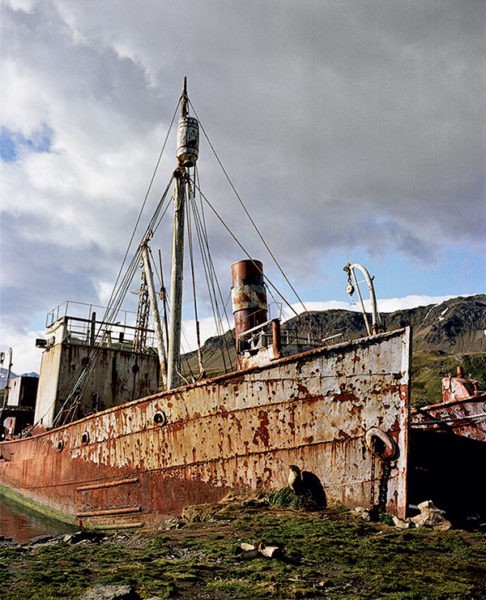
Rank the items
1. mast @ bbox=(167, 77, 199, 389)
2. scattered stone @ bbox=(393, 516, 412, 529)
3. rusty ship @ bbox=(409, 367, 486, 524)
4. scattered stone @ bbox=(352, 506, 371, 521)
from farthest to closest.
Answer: mast @ bbox=(167, 77, 199, 389)
rusty ship @ bbox=(409, 367, 486, 524)
scattered stone @ bbox=(352, 506, 371, 521)
scattered stone @ bbox=(393, 516, 412, 529)

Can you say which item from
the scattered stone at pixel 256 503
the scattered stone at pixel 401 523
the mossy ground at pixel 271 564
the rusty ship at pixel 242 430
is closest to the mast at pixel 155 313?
the rusty ship at pixel 242 430

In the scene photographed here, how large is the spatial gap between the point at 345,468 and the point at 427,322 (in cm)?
20521

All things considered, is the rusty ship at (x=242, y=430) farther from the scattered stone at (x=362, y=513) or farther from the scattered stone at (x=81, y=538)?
the scattered stone at (x=81, y=538)

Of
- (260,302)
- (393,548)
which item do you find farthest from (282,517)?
(260,302)

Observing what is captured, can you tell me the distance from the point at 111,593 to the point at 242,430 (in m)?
4.93

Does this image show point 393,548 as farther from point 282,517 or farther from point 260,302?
point 260,302

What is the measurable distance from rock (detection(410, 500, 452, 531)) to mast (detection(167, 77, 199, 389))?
7.02 metres

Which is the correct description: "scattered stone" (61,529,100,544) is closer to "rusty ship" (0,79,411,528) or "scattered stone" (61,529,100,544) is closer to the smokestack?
"rusty ship" (0,79,411,528)

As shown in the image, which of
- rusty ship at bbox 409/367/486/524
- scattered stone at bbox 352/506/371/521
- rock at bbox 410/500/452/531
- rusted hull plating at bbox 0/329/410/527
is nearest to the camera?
rock at bbox 410/500/452/531

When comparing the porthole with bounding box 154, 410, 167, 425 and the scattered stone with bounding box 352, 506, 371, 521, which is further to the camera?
the porthole with bounding box 154, 410, 167, 425

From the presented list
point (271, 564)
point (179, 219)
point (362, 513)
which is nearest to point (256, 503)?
point (362, 513)

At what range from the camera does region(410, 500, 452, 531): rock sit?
24.0 feet

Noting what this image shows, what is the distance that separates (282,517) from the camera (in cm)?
776

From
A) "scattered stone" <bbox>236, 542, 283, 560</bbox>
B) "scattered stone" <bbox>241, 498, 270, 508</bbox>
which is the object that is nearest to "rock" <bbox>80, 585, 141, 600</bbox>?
"scattered stone" <bbox>236, 542, 283, 560</bbox>
